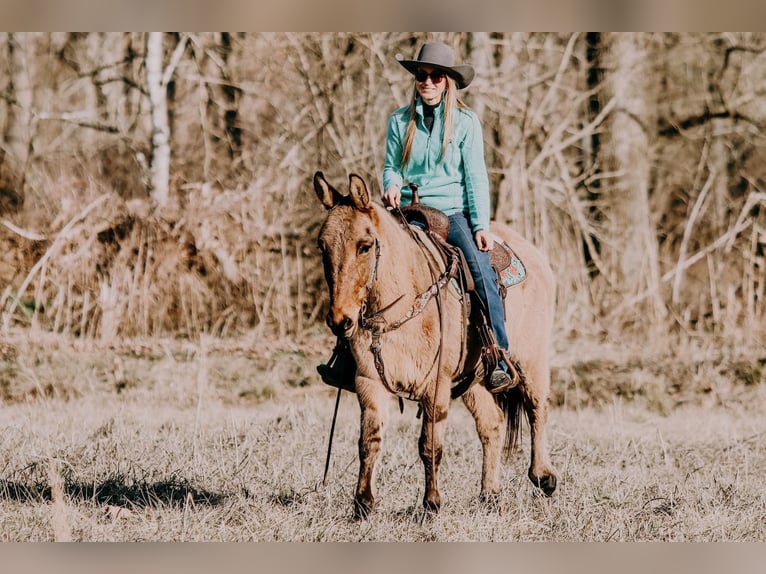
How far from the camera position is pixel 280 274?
43.8 feet

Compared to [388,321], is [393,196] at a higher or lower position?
higher

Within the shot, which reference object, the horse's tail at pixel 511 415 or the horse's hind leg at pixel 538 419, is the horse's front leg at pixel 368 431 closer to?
the horse's hind leg at pixel 538 419

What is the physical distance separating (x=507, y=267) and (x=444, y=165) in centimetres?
93

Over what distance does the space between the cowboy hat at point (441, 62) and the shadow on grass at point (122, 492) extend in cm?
304

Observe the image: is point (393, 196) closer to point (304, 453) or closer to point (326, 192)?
point (326, 192)

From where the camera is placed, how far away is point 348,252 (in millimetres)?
5707

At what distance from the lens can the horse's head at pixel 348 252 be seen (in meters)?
5.64

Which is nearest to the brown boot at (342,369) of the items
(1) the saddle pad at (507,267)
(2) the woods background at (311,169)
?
(1) the saddle pad at (507,267)

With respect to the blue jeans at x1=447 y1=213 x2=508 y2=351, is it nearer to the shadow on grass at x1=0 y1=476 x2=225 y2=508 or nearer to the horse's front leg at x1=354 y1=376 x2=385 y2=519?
the horse's front leg at x1=354 y1=376 x2=385 y2=519

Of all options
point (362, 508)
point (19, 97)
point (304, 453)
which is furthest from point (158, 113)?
point (362, 508)

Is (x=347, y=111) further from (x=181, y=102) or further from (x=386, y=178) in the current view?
(x=386, y=178)

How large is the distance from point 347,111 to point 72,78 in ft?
15.5
